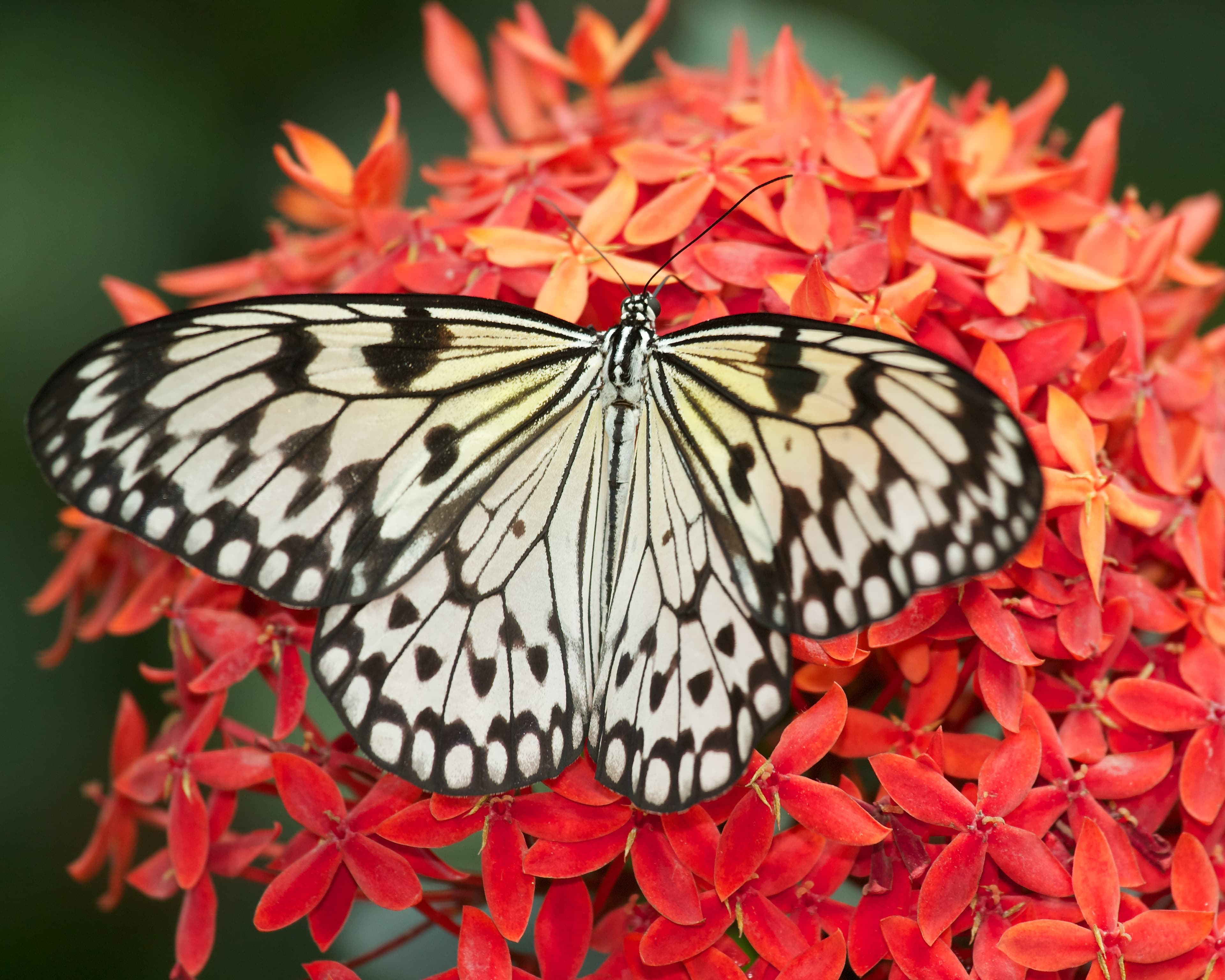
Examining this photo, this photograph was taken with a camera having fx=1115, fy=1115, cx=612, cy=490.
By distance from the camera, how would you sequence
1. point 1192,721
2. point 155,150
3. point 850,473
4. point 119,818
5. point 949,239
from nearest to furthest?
1. point 850,473
2. point 1192,721
3. point 949,239
4. point 119,818
5. point 155,150

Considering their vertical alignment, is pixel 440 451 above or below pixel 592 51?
below

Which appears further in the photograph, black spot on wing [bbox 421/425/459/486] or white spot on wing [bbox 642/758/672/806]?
black spot on wing [bbox 421/425/459/486]

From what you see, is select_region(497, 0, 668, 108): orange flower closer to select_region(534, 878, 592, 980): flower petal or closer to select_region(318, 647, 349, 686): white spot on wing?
select_region(318, 647, 349, 686): white spot on wing

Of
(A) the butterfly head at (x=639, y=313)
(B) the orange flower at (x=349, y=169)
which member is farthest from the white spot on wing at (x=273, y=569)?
(B) the orange flower at (x=349, y=169)

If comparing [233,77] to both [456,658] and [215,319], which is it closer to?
[215,319]

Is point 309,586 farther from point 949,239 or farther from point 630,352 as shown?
point 949,239

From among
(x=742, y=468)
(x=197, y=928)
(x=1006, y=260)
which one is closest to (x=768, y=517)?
(x=742, y=468)

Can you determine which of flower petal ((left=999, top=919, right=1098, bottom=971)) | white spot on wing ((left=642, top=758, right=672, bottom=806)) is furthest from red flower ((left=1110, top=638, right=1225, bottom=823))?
white spot on wing ((left=642, top=758, right=672, bottom=806))
